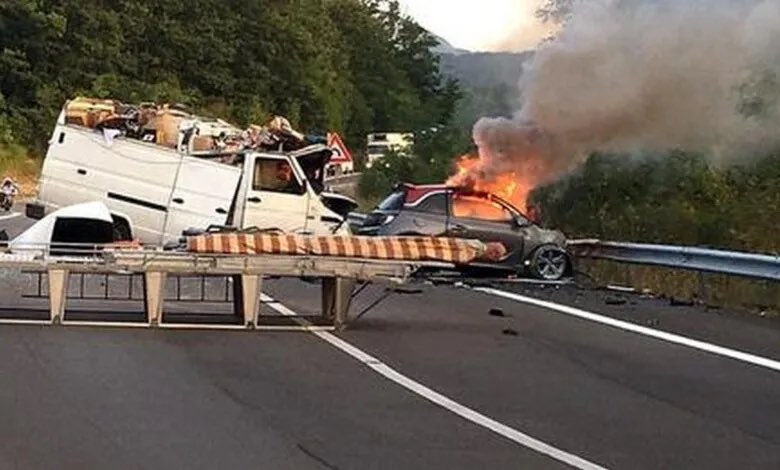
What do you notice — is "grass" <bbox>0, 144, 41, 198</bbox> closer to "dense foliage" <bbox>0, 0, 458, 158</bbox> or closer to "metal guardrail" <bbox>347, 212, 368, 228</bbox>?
"dense foliage" <bbox>0, 0, 458, 158</bbox>

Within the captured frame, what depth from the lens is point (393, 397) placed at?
1270 cm

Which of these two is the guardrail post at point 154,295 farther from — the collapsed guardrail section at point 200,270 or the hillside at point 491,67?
the hillside at point 491,67

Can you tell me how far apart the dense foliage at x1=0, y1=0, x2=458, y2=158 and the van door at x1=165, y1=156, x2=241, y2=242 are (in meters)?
40.9

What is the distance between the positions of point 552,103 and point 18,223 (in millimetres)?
19462

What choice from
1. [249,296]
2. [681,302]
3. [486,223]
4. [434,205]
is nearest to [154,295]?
[249,296]

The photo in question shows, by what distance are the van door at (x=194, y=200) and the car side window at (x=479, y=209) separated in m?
4.11

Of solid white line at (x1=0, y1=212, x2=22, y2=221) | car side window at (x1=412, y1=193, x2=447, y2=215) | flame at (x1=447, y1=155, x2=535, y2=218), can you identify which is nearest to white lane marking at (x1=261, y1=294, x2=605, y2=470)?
car side window at (x1=412, y1=193, x2=447, y2=215)

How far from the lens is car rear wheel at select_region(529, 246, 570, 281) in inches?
1069

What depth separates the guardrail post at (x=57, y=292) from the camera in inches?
682

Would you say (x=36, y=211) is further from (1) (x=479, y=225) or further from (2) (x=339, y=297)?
(2) (x=339, y=297)

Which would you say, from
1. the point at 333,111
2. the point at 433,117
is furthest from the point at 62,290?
the point at 333,111

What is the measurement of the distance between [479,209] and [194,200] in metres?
4.98

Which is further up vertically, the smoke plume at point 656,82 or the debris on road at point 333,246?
the smoke plume at point 656,82

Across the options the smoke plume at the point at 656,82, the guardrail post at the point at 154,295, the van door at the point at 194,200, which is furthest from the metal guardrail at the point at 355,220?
the guardrail post at the point at 154,295
